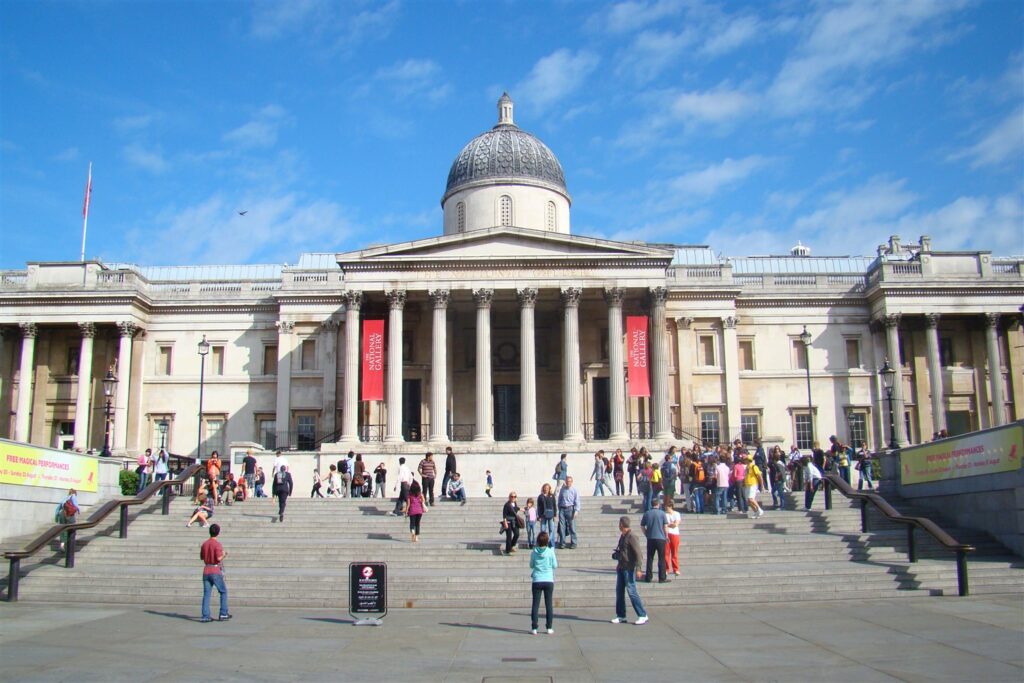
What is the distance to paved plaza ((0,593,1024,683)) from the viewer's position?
1188cm

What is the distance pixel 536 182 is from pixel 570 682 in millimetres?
37160

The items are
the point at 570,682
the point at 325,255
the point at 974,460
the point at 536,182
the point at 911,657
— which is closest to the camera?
the point at 570,682

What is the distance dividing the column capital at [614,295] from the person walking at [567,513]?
1737cm

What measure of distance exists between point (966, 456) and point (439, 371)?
2112 cm

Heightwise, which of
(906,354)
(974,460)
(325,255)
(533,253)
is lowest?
(974,460)

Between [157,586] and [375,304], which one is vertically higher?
[375,304]

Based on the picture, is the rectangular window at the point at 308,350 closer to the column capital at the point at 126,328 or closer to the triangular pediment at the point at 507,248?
the column capital at the point at 126,328

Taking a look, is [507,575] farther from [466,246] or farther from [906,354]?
[906,354]

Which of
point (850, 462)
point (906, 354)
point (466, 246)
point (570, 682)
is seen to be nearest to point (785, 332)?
point (906, 354)

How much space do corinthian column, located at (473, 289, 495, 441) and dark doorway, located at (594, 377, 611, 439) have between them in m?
6.28

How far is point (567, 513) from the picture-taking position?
23.4 meters

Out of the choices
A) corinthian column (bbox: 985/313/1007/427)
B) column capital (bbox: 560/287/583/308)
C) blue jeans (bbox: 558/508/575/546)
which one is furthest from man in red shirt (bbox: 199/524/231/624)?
corinthian column (bbox: 985/313/1007/427)

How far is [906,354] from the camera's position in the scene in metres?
46.6

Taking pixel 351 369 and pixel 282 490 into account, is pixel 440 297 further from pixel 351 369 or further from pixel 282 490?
pixel 282 490
